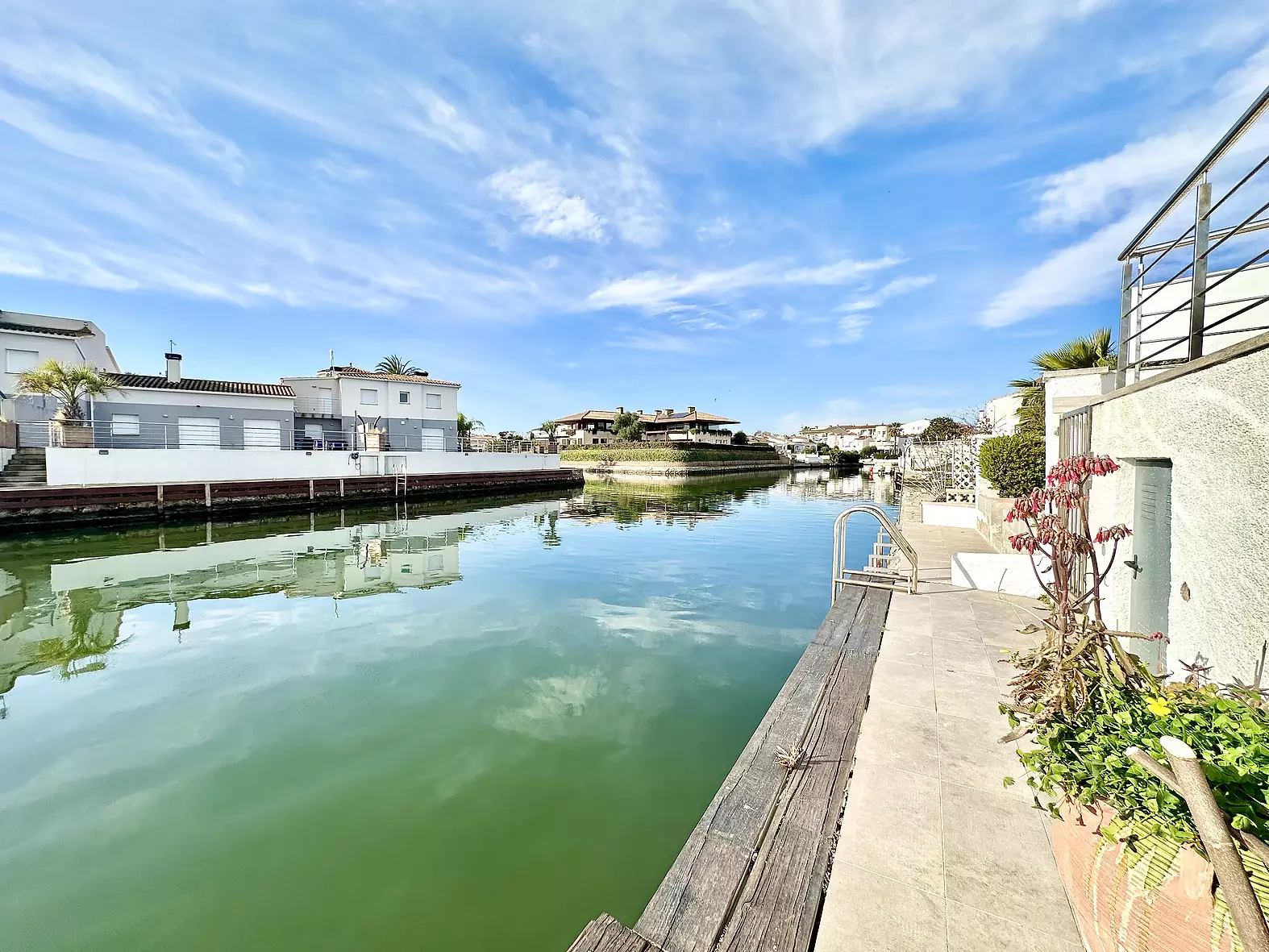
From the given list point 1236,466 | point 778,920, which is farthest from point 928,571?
point 778,920

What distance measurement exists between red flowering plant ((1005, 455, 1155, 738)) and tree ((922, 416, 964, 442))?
1328 inches

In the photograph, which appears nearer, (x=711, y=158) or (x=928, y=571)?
(x=928, y=571)

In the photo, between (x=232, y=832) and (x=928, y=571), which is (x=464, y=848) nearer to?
(x=232, y=832)

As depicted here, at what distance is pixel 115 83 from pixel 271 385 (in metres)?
20.7

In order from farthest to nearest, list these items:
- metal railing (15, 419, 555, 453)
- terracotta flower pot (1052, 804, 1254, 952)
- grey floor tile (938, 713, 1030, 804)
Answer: metal railing (15, 419, 555, 453) < grey floor tile (938, 713, 1030, 804) < terracotta flower pot (1052, 804, 1254, 952)

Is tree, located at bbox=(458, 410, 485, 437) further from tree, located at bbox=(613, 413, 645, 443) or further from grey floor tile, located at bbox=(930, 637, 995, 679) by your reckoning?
grey floor tile, located at bbox=(930, 637, 995, 679)

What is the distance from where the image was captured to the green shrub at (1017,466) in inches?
397

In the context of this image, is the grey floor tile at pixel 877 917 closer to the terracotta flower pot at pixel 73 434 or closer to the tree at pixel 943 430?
the terracotta flower pot at pixel 73 434

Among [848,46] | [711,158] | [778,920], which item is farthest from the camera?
[711,158]

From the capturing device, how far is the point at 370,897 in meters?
2.82

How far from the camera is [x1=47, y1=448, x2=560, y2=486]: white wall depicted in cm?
1866

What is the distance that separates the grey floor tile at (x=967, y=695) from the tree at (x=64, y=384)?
2886cm

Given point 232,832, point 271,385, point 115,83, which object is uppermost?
point 115,83

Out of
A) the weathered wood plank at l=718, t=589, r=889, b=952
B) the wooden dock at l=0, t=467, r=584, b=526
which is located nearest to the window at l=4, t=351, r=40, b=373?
the wooden dock at l=0, t=467, r=584, b=526
